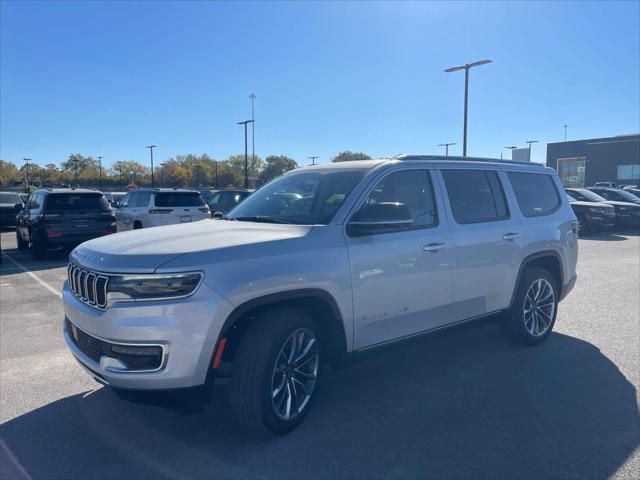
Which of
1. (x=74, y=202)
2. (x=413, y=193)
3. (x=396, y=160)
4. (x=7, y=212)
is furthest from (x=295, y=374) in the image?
(x=7, y=212)

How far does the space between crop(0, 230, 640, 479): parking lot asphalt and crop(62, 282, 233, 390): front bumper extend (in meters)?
0.27

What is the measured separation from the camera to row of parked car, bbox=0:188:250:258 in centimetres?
1172

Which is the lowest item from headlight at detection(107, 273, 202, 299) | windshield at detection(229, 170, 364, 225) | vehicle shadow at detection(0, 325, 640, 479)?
vehicle shadow at detection(0, 325, 640, 479)

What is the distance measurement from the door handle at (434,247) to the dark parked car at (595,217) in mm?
15582

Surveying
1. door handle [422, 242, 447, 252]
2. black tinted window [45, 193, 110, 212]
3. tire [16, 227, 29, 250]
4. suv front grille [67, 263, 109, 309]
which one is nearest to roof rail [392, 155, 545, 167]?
door handle [422, 242, 447, 252]

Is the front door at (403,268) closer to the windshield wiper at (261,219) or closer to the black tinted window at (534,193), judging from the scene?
the windshield wiper at (261,219)

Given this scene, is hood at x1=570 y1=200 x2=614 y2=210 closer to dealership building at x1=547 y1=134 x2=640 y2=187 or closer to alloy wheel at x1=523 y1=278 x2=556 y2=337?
alloy wheel at x1=523 y1=278 x2=556 y2=337

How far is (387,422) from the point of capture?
3.72 m

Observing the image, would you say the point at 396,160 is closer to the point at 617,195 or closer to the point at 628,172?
the point at 617,195

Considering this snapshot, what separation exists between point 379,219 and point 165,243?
58.4 inches

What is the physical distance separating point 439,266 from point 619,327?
10.6ft

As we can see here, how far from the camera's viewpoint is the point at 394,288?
3959 millimetres

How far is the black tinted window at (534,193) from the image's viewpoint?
5.43 meters

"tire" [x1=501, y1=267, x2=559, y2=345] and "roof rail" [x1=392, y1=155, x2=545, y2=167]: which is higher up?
"roof rail" [x1=392, y1=155, x2=545, y2=167]
